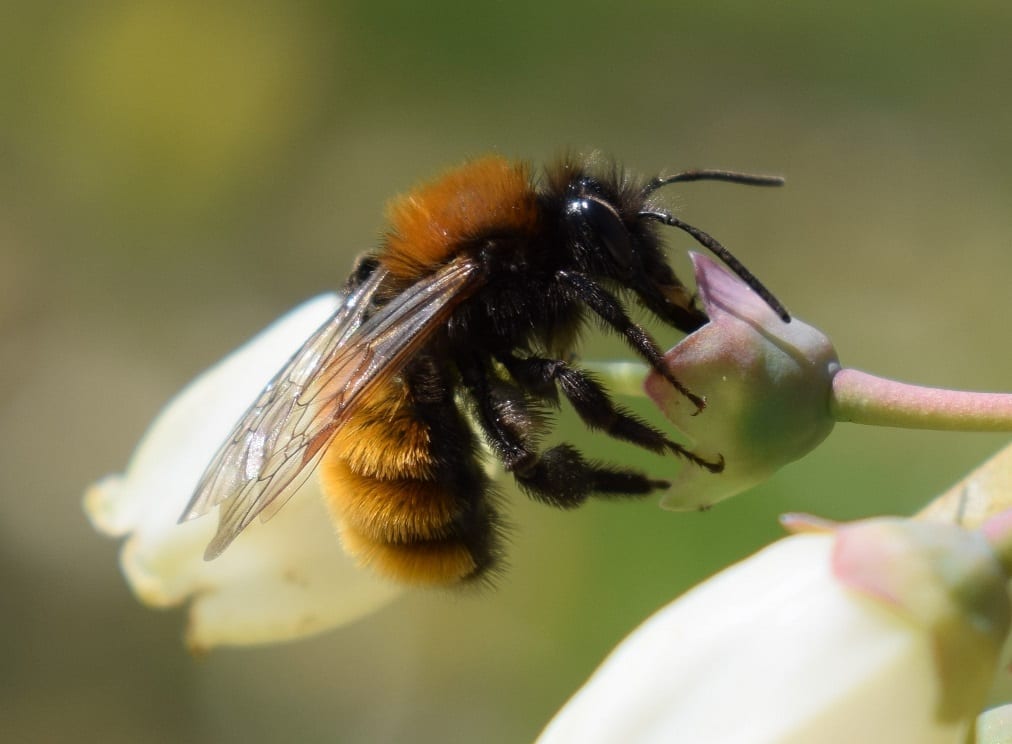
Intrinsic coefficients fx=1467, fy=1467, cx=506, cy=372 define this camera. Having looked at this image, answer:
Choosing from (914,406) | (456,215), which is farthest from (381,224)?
(914,406)

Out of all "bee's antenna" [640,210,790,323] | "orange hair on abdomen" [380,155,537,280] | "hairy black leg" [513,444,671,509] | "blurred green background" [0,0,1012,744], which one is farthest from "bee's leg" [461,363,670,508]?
"blurred green background" [0,0,1012,744]

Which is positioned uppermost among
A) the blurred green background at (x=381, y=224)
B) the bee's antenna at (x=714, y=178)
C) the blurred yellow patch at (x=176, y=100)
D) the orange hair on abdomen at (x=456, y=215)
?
the blurred yellow patch at (x=176, y=100)

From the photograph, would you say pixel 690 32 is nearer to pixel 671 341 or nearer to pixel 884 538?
pixel 671 341

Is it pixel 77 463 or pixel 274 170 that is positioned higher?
pixel 274 170

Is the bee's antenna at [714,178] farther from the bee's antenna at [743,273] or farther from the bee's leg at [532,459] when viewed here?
the bee's leg at [532,459]

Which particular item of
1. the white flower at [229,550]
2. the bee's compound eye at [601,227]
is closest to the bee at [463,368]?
the bee's compound eye at [601,227]

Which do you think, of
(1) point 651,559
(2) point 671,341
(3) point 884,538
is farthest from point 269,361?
(1) point 651,559
